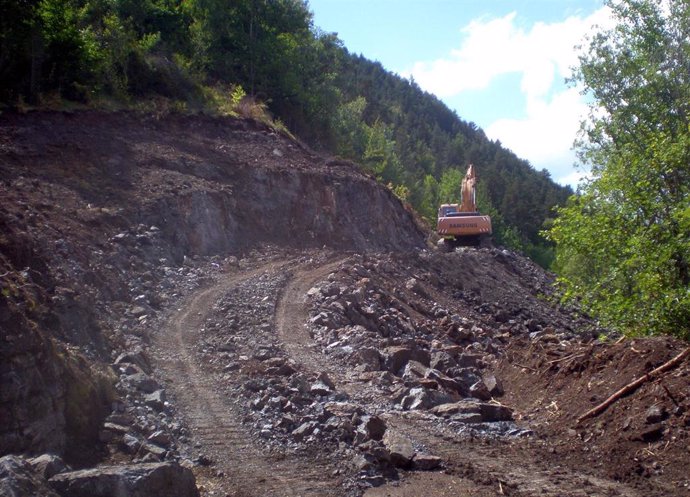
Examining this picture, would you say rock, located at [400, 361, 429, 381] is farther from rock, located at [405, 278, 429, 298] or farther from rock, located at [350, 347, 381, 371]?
rock, located at [405, 278, 429, 298]

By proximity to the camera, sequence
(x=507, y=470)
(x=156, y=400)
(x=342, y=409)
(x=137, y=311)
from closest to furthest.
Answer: (x=507, y=470) < (x=156, y=400) < (x=342, y=409) < (x=137, y=311)

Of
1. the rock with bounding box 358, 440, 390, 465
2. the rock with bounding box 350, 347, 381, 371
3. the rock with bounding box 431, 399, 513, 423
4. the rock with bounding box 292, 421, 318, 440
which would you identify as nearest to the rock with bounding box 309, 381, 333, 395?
the rock with bounding box 292, 421, 318, 440

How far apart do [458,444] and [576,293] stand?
486 cm

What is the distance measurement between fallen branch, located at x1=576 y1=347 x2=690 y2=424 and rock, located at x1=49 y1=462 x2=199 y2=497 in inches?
199

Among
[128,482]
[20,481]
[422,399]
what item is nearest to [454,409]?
[422,399]

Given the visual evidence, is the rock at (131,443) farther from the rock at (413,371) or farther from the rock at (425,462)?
the rock at (413,371)

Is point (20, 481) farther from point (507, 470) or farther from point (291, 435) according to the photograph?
point (507, 470)

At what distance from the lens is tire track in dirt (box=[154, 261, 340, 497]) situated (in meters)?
7.14

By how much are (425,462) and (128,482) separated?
312 cm

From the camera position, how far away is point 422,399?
1026cm

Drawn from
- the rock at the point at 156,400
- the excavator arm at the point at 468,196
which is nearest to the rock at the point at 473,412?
the rock at the point at 156,400

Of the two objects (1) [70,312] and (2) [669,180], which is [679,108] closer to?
(2) [669,180]

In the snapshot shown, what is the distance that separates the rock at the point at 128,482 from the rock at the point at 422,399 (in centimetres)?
444

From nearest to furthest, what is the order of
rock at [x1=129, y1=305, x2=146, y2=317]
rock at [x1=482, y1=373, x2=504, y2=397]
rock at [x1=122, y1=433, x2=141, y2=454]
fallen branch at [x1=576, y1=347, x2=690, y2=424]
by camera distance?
1. rock at [x1=122, y1=433, x2=141, y2=454]
2. fallen branch at [x1=576, y1=347, x2=690, y2=424]
3. rock at [x1=482, y1=373, x2=504, y2=397]
4. rock at [x1=129, y1=305, x2=146, y2=317]
